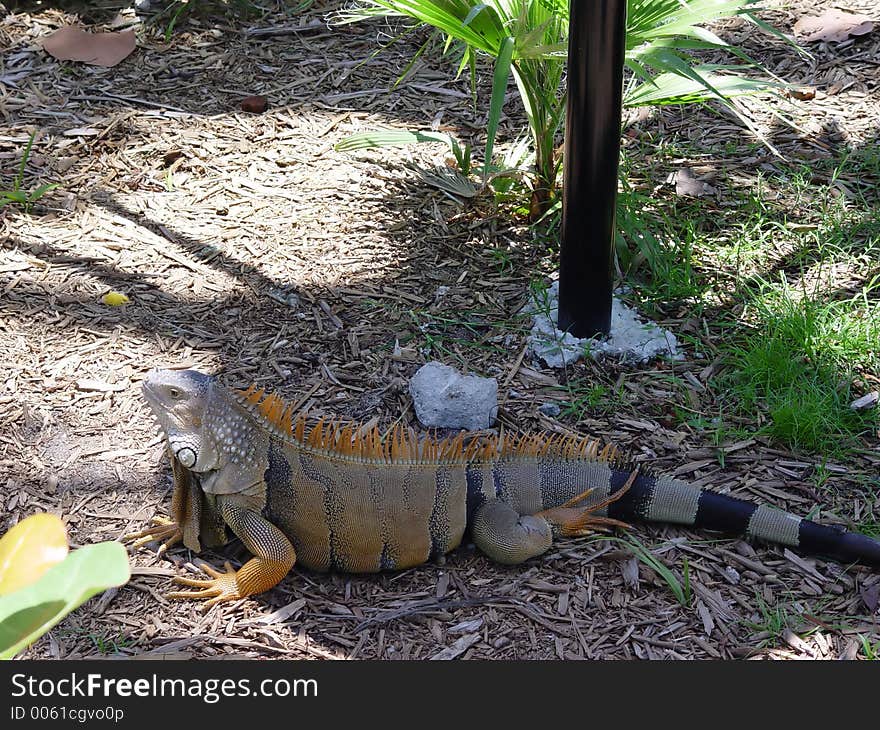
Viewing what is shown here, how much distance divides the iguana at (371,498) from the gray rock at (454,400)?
0.36 m

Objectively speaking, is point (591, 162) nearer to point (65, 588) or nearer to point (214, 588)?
point (214, 588)

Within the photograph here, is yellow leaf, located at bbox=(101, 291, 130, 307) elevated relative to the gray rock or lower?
elevated

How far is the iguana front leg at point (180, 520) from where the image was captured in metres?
3.31

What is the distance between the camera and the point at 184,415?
10.4ft

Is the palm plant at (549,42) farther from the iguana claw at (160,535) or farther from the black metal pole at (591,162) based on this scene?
the iguana claw at (160,535)

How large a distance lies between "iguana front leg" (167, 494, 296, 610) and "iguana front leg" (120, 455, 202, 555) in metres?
0.14

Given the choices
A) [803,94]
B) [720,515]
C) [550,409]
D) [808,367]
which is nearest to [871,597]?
[720,515]

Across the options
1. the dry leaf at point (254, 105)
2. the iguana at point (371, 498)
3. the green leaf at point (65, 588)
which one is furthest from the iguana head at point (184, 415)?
the dry leaf at point (254, 105)

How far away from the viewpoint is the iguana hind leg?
330 centimetres

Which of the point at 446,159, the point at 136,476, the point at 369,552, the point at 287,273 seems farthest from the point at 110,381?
the point at 446,159

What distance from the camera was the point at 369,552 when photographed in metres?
3.26

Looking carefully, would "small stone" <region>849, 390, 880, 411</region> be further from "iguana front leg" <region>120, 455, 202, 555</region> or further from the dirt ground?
"iguana front leg" <region>120, 455, 202, 555</region>

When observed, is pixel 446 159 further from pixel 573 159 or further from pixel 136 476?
pixel 136 476

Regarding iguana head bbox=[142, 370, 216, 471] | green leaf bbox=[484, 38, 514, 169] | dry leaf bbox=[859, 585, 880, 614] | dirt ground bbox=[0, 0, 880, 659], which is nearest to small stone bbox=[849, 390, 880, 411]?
dirt ground bbox=[0, 0, 880, 659]
